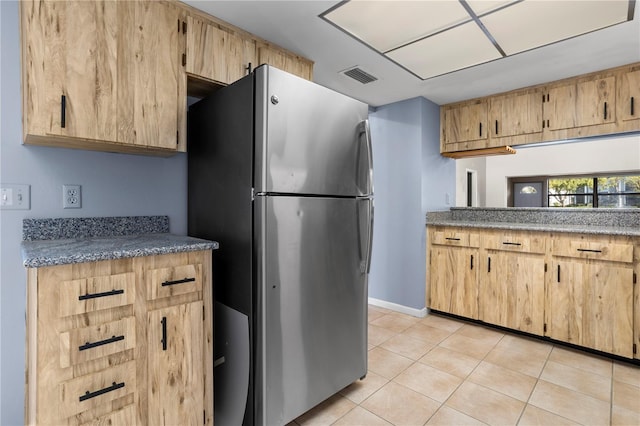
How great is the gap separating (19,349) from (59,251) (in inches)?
30.1

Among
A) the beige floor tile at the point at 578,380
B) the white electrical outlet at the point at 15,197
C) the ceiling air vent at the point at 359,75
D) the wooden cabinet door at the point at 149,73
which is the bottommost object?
the beige floor tile at the point at 578,380

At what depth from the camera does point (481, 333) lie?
2914mm

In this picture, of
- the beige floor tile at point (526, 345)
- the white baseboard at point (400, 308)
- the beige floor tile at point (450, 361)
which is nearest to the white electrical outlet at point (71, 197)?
the beige floor tile at point (450, 361)

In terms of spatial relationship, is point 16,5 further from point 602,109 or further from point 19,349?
point 602,109

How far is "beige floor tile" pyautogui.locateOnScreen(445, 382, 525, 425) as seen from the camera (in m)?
1.77

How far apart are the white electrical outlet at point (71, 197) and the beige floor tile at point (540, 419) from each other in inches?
104

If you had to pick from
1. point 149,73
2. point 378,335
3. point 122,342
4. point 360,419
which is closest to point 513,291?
point 378,335

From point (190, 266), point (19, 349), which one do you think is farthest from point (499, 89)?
point (19, 349)

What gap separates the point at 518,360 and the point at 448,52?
2.37 meters

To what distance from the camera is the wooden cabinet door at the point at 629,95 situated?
8.13 ft

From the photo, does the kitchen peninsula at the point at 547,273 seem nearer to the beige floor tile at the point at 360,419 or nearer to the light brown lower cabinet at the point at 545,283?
the light brown lower cabinet at the point at 545,283

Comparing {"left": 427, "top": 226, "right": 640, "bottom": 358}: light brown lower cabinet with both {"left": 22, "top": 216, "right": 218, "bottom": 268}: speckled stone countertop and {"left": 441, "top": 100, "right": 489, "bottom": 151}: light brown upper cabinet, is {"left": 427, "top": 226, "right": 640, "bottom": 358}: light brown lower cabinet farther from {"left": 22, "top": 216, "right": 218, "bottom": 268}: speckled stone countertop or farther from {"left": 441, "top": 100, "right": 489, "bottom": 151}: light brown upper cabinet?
{"left": 22, "top": 216, "right": 218, "bottom": 268}: speckled stone countertop

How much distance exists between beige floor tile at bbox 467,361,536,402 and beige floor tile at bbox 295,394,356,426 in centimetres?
91

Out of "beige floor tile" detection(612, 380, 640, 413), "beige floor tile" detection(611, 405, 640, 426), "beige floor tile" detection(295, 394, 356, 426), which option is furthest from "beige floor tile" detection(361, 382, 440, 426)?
"beige floor tile" detection(612, 380, 640, 413)
